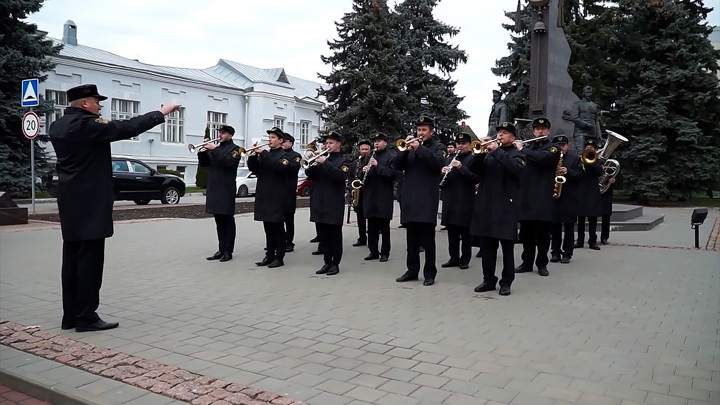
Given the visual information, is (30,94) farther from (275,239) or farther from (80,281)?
(80,281)

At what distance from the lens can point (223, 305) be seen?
620 centimetres

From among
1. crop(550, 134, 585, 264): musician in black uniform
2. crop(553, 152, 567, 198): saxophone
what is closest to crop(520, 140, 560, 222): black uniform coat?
crop(553, 152, 567, 198): saxophone

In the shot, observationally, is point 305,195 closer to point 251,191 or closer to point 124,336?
point 251,191

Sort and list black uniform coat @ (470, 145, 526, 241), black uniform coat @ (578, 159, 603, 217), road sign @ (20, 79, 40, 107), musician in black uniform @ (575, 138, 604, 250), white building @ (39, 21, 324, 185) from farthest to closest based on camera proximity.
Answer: white building @ (39, 21, 324, 185) → road sign @ (20, 79, 40, 107) → black uniform coat @ (578, 159, 603, 217) → musician in black uniform @ (575, 138, 604, 250) → black uniform coat @ (470, 145, 526, 241)

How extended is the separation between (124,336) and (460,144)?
5.32 metres

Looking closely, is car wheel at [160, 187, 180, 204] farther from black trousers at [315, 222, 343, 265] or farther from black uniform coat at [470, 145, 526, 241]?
black uniform coat at [470, 145, 526, 241]

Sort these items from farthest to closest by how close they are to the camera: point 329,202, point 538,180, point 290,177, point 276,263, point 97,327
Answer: point 290,177, point 276,263, point 538,180, point 329,202, point 97,327

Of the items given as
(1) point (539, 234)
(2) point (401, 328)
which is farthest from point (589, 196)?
(2) point (401, 328)

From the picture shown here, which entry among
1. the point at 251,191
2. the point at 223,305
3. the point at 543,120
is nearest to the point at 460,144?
the point at 543,120

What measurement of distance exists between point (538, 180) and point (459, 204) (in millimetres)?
1164

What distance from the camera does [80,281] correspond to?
518 centimetres

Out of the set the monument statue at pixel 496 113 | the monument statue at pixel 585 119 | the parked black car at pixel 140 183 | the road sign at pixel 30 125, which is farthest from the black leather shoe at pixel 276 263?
the parked black car at pixel 140 183

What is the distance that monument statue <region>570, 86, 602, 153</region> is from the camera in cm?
1345

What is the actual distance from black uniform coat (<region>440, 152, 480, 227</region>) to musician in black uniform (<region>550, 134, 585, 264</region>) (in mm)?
1437
